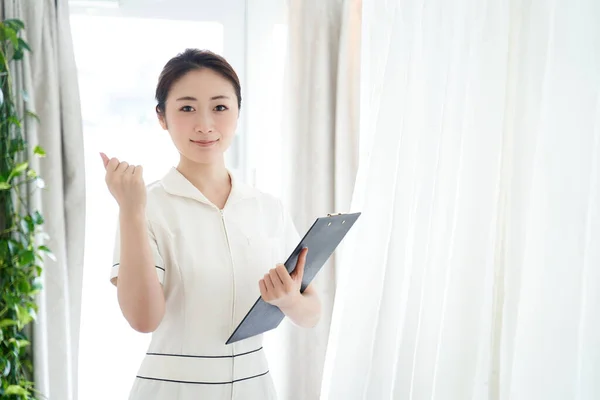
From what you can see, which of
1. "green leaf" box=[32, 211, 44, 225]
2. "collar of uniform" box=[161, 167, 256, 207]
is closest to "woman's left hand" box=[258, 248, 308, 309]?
"collar of uniform" box=[161, 167, 256, 207]

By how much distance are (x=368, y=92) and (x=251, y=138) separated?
695 mm

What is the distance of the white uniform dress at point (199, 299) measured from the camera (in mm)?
1346

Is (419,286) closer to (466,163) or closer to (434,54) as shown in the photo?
(466,163)

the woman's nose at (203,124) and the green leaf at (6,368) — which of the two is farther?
the green leaf at (6,368)

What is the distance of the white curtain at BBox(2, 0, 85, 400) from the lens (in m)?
2.31

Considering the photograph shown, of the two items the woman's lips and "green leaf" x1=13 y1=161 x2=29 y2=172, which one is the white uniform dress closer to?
the woman's lips

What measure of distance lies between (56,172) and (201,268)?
1195mm

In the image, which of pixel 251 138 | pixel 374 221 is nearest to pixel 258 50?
pixel 251 138

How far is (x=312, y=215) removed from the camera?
2.45 meters

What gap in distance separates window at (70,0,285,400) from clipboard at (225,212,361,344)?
1.16 metres

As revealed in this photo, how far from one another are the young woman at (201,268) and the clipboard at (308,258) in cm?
2

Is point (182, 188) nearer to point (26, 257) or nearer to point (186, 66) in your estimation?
point (186, 66)


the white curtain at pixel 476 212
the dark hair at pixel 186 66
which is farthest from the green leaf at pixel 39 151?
the white curtain at pixel 476 212

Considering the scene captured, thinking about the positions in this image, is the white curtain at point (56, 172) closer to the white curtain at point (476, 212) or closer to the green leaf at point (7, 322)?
the green leaf at point (7, 322)
